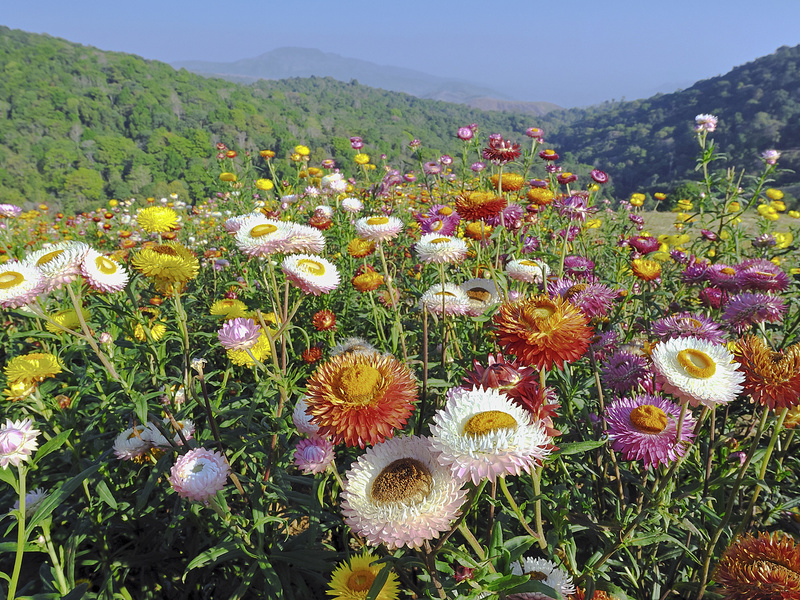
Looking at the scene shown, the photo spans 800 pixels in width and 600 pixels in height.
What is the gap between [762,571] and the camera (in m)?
1.07

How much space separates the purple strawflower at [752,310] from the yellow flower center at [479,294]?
50.1 inches

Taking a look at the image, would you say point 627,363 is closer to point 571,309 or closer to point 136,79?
point 571,309

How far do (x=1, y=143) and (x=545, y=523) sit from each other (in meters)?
74.4

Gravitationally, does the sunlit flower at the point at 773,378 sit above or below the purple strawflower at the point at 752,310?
above

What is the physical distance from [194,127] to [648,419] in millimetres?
72763

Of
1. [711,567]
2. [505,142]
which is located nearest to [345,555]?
[711,567]

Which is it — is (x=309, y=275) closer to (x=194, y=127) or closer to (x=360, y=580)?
(x=360, y=580)

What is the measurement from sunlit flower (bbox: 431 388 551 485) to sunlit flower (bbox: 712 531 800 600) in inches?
26.1

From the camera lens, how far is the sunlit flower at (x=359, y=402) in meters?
1.10

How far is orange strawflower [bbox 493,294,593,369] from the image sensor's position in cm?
121

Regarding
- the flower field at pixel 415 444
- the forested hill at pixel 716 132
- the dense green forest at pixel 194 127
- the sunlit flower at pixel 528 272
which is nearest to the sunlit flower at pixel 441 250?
the flower field at pixel 415 444

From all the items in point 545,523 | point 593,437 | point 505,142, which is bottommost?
point 545,523

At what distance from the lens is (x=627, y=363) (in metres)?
2.05

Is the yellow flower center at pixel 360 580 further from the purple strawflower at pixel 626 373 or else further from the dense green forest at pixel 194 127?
the dense green forest at pixel 194 127
